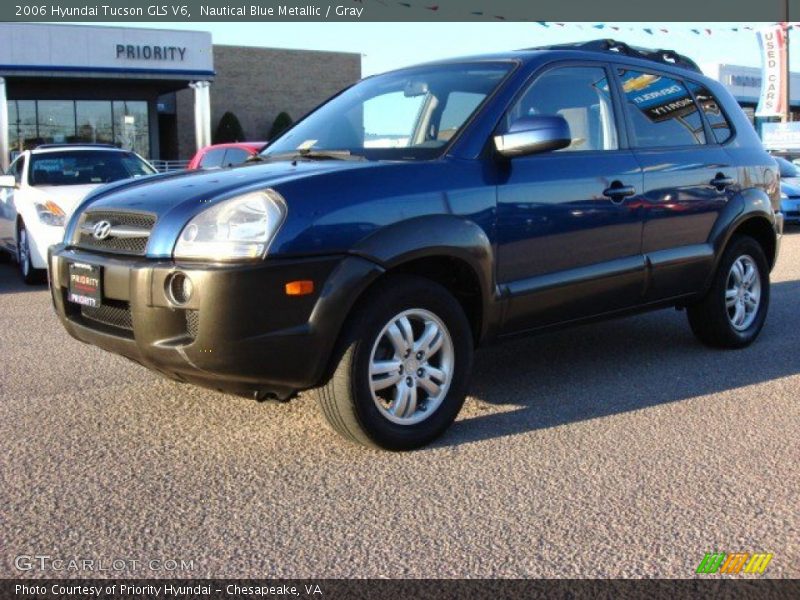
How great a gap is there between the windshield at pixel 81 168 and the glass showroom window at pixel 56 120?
2441 cm

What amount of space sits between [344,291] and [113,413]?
5.27 feet

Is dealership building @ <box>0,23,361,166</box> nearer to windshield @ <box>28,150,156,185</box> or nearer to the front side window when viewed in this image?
windshield @ <box>28,150,156,185</box>

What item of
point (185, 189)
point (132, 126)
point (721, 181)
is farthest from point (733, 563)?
point (132, 126)

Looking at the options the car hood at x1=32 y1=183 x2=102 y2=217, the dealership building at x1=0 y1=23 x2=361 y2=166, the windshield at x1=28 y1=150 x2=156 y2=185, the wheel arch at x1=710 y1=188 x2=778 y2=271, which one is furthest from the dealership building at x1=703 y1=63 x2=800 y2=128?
the wheel arch at x1=710 y1=188 x2=778 y2=271

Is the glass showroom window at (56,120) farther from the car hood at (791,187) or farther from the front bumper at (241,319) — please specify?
the front bumper at (241,319)

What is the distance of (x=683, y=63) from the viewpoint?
632cm

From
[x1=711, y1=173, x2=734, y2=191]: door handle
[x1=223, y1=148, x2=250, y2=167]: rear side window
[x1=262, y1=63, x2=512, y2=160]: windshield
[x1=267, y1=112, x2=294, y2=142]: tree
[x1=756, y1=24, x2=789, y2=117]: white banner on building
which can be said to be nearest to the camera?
[x1=262, y1=63, x2=512, y2=160]: windshield

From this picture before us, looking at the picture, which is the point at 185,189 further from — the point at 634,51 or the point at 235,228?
the point at 634,51

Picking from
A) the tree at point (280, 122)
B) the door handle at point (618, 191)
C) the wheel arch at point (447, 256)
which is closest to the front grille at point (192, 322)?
the wheel arch at point (447, 256)

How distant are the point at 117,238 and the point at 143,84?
1234 inches

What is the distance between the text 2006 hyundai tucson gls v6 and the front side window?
0.01m

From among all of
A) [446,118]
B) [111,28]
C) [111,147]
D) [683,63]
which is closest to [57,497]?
[446,118]

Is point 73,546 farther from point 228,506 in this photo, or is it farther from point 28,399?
point 28,399

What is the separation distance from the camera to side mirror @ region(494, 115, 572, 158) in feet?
14.4
